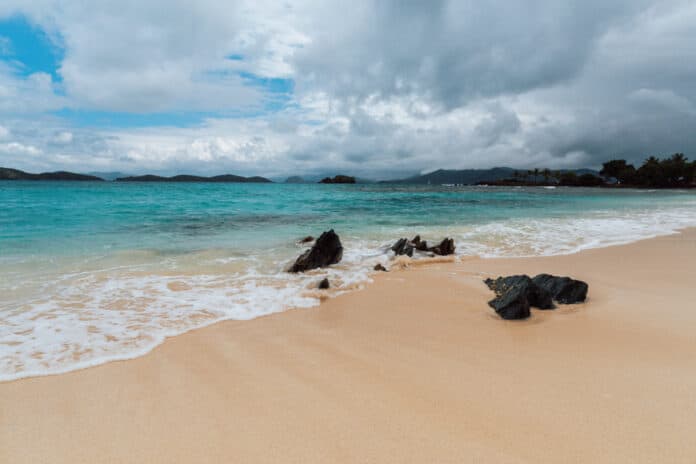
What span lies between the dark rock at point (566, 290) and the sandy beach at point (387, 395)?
0.30 meters

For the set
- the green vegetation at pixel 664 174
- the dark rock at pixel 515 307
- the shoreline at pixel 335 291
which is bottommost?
the shoreline at pixel 335 291

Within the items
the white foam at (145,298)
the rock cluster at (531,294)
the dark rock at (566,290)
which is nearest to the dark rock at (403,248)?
the white foam at (145,298)

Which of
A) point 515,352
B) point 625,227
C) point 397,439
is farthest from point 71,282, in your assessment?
point 625,227

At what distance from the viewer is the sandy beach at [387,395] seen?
2.16m

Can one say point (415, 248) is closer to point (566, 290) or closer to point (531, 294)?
point (566, 290)

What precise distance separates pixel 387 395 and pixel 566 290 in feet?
12.6

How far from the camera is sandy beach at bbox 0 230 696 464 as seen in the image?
216 cm

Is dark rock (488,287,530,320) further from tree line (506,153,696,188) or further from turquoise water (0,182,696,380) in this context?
tree line (506,153,696,188)

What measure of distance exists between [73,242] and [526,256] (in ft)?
45.5

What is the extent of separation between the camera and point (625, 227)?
48.7ft

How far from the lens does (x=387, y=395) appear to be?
2723 millimetres

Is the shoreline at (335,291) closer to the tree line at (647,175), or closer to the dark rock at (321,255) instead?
the dark rock at (321,255)

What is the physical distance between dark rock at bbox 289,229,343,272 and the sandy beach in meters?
2.96

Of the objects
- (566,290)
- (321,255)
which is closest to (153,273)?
(321,255)
